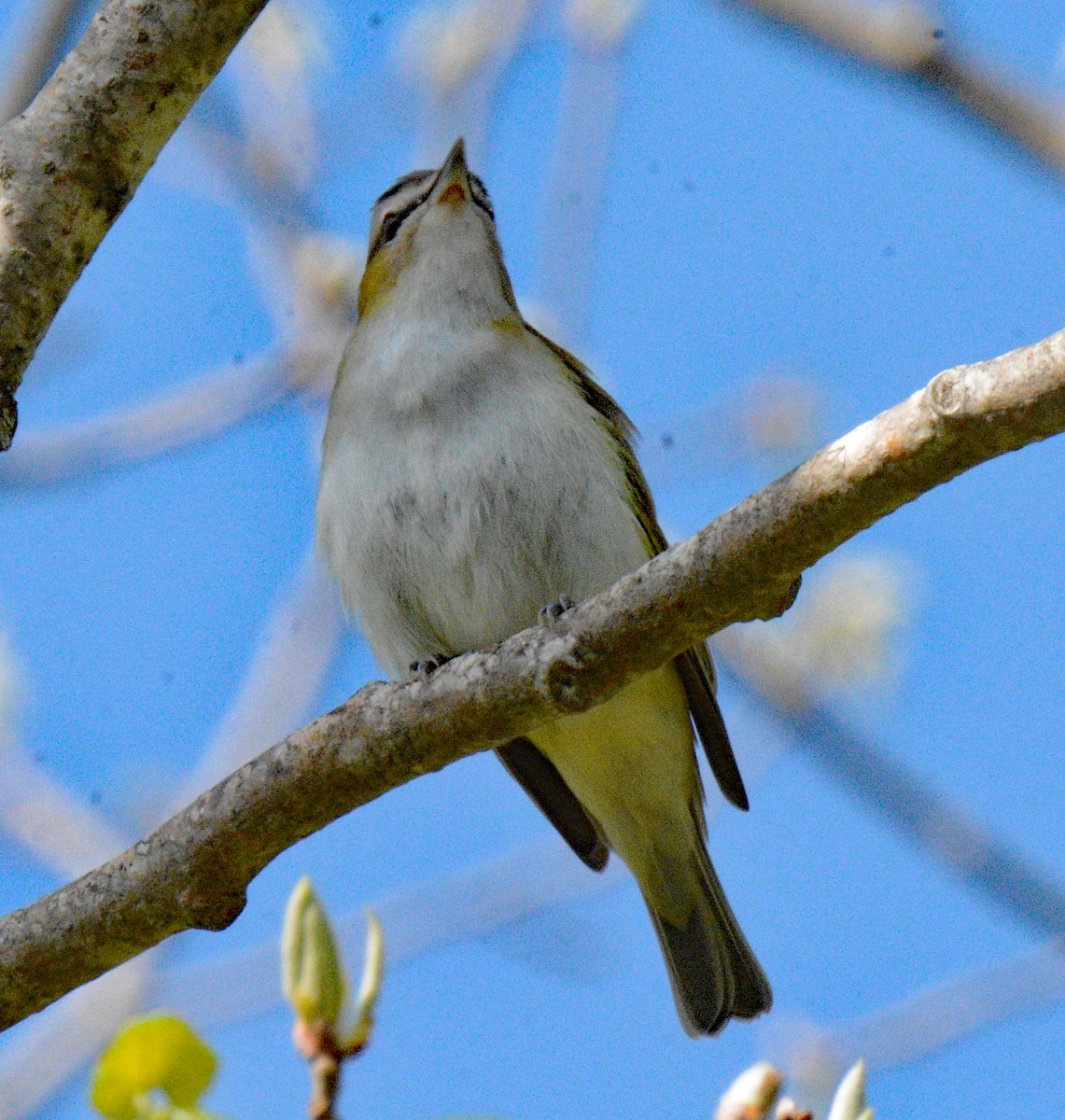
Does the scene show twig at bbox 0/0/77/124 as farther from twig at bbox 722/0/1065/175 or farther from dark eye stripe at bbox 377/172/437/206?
twig at bbox 722/0/1065/175

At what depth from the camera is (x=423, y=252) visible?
229 inches

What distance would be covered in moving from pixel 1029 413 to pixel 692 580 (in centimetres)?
81

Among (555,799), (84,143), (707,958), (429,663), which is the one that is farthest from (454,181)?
(707,958)

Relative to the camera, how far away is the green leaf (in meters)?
1.51

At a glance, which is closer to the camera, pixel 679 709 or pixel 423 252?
pixel 679 709

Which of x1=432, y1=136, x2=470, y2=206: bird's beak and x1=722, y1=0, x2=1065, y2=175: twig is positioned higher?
x1=432, y1=136, x2=470, y2=206: bird's beak

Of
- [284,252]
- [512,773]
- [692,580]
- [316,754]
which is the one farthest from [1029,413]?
[284,252]

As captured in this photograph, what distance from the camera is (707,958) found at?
559 centimetres

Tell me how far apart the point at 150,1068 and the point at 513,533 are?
3.53 metres

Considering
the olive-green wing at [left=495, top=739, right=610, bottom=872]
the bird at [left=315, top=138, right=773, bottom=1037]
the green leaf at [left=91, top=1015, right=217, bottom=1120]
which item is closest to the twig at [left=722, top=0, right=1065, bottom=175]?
the bird at [left=315, top=138, right=773, bottom=1037]

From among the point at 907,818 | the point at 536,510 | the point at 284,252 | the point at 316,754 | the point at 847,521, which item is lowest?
the point at 907,818

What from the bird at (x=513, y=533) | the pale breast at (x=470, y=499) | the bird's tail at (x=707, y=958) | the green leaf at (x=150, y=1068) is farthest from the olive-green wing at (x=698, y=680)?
the green leaf at (x=150, y=1068)

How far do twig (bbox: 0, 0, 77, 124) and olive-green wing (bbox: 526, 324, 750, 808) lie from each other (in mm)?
2166

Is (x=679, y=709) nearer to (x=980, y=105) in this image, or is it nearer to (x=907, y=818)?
(x=907, y=818)
